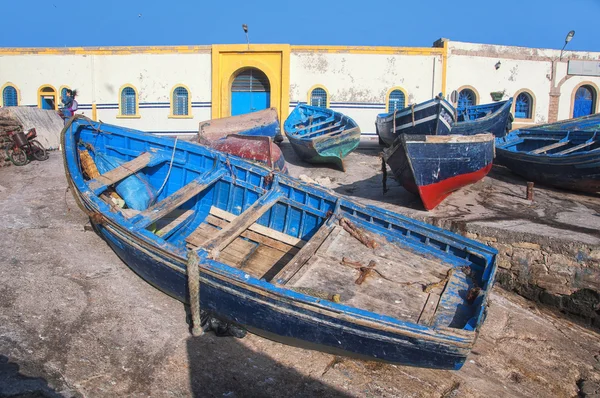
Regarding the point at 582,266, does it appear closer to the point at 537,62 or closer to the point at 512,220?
the point at 512,220

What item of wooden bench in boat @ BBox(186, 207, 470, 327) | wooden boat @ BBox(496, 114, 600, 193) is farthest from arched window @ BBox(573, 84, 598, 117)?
wooden bench in boat @ BBox(186, 207, 470, 327)

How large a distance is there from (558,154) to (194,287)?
8674 millimetres

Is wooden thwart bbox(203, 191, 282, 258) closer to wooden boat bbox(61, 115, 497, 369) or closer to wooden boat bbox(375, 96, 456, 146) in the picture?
wooden boat bbox(61, 115, 497, 369)

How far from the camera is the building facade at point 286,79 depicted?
54.3 ft

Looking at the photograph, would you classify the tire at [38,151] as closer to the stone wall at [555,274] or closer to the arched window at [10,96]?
the arched window at [10,96]

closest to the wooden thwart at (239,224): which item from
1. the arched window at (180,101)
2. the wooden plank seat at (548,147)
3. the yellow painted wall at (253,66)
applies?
the wooden plank seat at (548,147)

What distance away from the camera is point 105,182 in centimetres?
594

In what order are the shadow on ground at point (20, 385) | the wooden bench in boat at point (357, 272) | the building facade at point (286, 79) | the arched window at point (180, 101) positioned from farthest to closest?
the arched window at point (180, 101) → the building facade at point (286, 79) → the wooden bench in boat at point (357, 272) → the shadow on ground at point (20, 385)

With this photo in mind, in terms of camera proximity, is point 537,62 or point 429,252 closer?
point 429,252

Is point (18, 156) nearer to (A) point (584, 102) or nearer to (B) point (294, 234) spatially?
(B) point (294, 234)

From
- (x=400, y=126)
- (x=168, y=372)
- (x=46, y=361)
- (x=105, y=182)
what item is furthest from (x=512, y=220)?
(x=46, y=361)

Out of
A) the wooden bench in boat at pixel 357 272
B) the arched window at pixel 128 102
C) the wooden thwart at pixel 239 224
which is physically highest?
the arched window at pixel 128 102

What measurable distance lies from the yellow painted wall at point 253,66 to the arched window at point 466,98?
6.61m

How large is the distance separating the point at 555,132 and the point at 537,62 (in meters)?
7.31
